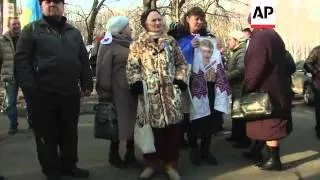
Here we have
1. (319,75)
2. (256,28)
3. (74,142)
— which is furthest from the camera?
(319,75)

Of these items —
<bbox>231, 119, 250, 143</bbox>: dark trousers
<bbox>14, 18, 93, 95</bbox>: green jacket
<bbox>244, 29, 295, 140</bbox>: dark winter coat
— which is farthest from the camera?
<bbox>231, 119, 250, 143</bbox>: dark trousers

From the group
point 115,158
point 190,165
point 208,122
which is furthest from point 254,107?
point 115,158

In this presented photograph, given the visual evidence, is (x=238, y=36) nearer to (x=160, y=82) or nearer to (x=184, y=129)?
(x=184, y=129)

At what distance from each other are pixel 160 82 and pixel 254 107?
51.4 inches

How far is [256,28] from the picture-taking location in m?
7.29

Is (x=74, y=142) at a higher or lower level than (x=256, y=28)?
lower

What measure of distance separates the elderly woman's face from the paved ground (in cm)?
172

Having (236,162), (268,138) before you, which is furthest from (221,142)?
(268,138)

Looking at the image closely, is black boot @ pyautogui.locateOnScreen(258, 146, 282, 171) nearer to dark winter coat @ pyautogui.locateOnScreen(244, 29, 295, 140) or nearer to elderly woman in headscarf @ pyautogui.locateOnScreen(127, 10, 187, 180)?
dark winter coat @ pyautogui.locateOnScreen(244, 29, 295, 140)

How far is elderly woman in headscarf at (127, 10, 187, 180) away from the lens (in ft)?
21.3

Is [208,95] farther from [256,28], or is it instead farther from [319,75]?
[319,75]

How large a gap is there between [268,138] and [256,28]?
138 cm

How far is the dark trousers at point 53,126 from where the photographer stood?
6.30 metres

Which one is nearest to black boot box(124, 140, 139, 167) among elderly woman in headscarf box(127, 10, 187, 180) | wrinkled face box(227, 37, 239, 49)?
elderly woman in headscarf box(127, 10, 187, 180)
